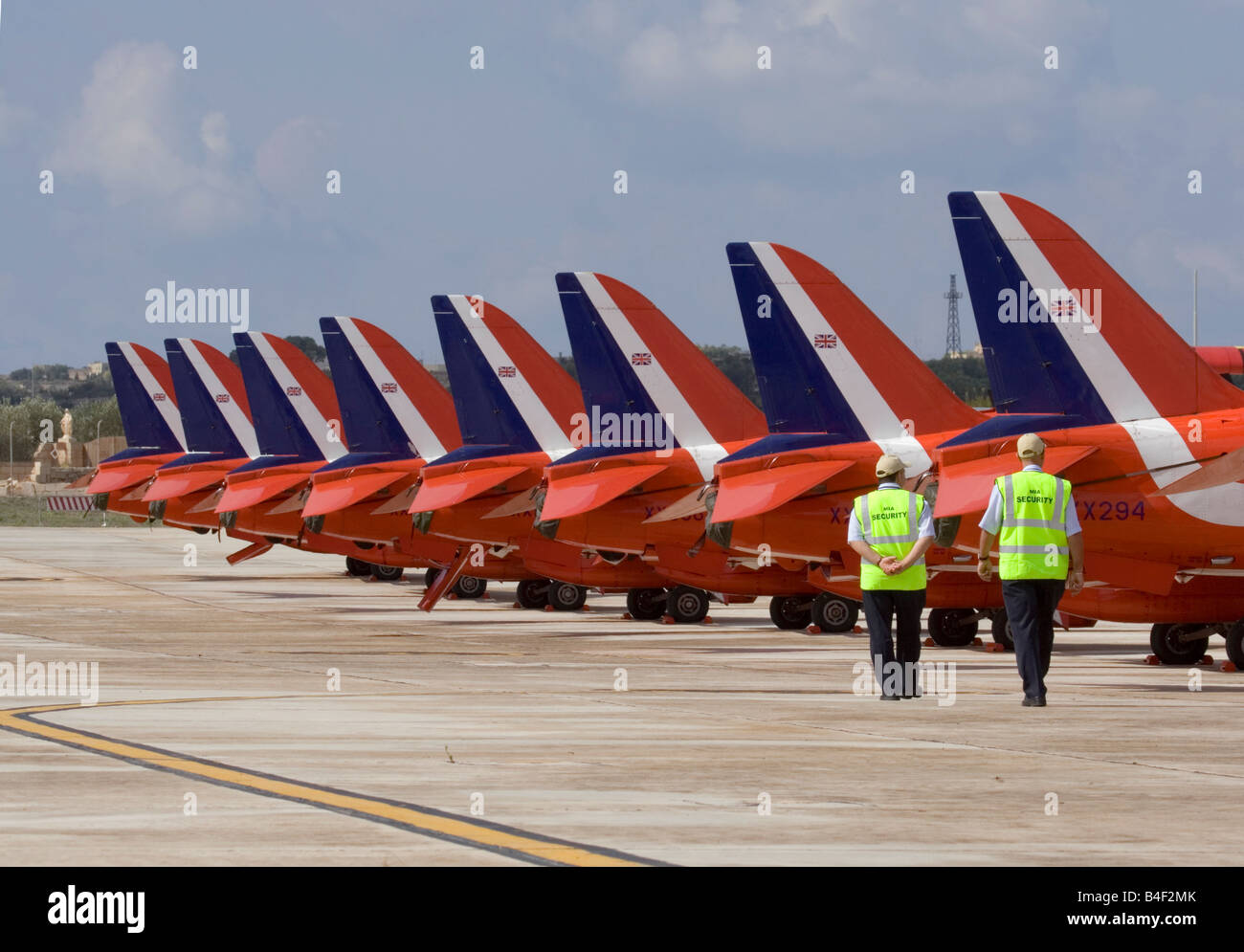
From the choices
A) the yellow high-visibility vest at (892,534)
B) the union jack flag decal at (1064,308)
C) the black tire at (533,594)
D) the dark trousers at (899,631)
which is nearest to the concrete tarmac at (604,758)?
the dark trousers at (899,631)

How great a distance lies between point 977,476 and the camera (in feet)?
63.1

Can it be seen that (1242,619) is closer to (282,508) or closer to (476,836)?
(476,836)

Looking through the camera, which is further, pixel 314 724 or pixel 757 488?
pixel 757 488

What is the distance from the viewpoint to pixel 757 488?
22938 millimetres

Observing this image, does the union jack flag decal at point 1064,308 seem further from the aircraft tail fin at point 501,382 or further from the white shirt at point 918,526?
the aircraft tail fin at point 501,382

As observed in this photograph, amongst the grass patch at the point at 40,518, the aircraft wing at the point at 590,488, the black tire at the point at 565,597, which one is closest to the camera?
the aircraft wing at the point at 590,488

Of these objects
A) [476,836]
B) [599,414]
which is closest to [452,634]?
[599,414]

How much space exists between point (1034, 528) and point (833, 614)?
11713mm

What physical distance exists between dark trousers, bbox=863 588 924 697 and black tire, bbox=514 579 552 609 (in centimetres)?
1757

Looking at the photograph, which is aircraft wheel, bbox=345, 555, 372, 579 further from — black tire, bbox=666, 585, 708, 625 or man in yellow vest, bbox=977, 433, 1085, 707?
man in yellow vest, bbox=977, 433, 1085, 707

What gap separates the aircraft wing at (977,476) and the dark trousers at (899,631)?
10.1 ft

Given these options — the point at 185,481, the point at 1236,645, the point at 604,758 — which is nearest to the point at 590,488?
the point at 1236,645

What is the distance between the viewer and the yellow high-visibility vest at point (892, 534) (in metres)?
16.0
